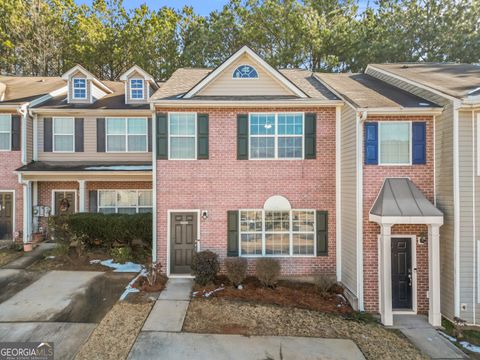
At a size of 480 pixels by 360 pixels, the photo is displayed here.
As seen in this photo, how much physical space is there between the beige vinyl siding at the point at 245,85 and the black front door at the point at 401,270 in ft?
19.4

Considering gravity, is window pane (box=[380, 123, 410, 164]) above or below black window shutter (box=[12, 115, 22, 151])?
below

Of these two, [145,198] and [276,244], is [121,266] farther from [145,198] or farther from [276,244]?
[276,244]

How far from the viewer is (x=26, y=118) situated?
12.6m

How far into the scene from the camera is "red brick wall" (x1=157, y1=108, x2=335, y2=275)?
30.9 feet

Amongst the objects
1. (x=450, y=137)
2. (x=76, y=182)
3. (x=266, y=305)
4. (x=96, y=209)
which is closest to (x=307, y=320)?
(x=266, y=305)

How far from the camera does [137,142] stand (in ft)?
43.9

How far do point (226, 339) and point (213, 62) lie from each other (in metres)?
22.3

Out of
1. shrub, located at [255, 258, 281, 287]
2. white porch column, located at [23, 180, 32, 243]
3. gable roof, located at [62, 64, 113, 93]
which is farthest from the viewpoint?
gable roof, located at [62, 64, 113, 93]

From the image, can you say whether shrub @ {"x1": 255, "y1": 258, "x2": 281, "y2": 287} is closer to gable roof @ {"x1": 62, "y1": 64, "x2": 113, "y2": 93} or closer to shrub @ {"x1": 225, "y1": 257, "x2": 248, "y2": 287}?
shrub @ {"x1": 225, "y1": 257, "x2": 248, "y2": 287}

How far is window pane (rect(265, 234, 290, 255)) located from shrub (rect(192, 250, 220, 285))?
1838 millimetres

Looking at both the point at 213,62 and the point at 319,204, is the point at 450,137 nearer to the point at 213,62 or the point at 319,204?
the point at 319,204

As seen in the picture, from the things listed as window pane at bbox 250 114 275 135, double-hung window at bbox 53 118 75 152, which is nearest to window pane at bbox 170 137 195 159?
window pane at bbox 250 114 275 135

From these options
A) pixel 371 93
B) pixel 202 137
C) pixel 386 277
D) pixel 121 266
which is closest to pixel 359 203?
pixel 386 277

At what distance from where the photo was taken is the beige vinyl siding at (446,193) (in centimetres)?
743
